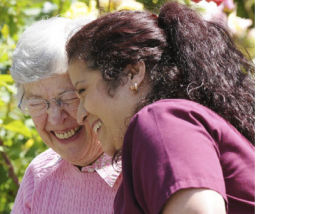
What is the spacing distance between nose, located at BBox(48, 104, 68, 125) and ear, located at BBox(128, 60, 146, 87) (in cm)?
97

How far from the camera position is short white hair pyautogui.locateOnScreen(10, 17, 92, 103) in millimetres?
2398

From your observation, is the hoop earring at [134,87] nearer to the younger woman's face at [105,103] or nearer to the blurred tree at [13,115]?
the younger woman's face at [105,103]

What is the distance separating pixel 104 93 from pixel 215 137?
393 mm

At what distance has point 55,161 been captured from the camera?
2719 millimetres

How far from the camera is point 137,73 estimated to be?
1578mm

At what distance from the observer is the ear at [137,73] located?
5.13 feet

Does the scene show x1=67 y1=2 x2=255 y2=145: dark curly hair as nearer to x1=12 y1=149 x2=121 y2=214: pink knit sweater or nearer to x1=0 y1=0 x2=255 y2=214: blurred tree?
x1=12 y1=149 x2=121 y2=214: pink knit sweater

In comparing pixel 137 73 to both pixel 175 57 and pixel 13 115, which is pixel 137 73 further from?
pixel 13 115

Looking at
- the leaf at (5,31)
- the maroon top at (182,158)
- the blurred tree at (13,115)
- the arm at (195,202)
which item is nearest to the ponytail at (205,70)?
the maroon top at (182,158)

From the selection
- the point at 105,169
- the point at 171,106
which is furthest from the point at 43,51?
the point at 171,106
